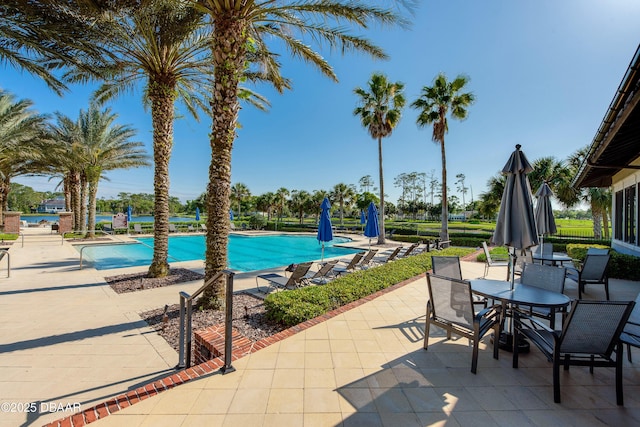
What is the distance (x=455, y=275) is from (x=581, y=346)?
225 centimetres

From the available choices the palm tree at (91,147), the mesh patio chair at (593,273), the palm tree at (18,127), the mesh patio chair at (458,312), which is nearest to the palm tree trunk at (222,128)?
the mesh patio chair at (458,312)

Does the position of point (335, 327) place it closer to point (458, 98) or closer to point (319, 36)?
point (319, 36)

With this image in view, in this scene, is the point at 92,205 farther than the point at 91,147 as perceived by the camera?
Yes

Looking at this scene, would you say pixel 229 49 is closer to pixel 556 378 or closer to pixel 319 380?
pixel 319 380

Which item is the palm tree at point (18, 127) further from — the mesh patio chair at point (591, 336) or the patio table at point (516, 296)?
the mesh patio chair at point (591, 336)

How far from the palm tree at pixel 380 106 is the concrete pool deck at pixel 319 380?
15.6 metres

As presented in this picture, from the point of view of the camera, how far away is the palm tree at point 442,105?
16.1 m

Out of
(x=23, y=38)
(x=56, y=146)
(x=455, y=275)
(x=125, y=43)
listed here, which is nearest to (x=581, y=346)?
(x=455, y=275)

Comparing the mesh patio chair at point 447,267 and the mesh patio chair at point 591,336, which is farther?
the mesh patio chair at point 447,267

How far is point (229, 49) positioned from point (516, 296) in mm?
6351

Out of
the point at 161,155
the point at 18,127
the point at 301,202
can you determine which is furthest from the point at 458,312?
the point at 301,202

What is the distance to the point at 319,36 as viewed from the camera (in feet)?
21.3

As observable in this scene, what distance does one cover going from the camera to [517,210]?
3.98 m

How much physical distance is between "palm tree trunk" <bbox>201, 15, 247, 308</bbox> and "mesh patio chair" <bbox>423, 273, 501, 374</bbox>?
165 inches
